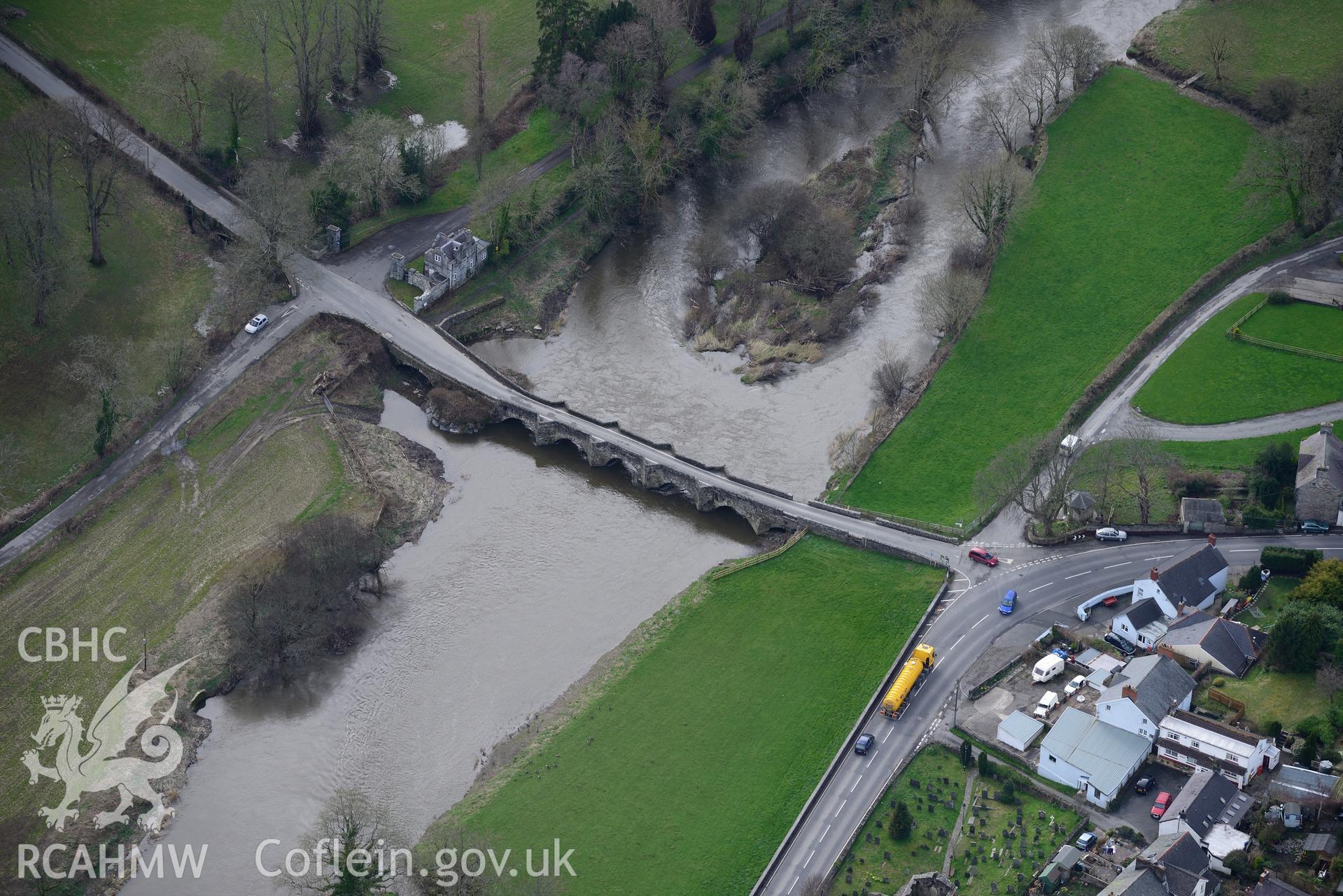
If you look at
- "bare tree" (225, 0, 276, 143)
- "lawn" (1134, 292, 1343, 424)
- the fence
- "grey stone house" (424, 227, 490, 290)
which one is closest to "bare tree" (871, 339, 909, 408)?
"lawn" (1134, 292, 1343, 424)

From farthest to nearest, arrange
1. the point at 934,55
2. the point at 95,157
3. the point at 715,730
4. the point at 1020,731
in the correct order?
1. the point at 934,55
2. the point at 95,157
3. the point at 715,730
4. the point at 1020,731

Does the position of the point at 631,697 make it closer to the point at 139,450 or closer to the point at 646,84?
the point at 139,450

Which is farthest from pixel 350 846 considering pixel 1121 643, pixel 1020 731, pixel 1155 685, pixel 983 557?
pixel 1121 643

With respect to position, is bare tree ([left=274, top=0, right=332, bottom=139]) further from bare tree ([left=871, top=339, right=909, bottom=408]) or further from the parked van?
the parked van

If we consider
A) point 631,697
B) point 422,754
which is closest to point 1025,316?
point 631,697

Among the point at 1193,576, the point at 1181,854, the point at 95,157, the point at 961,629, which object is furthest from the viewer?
the point at 95,157

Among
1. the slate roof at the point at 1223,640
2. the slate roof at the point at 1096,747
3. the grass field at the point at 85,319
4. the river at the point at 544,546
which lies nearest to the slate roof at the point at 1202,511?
the slate roof at the point at 1223,640

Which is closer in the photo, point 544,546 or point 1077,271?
point 544,546

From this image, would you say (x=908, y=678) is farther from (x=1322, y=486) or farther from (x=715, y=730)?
(x=1322, y=486)
